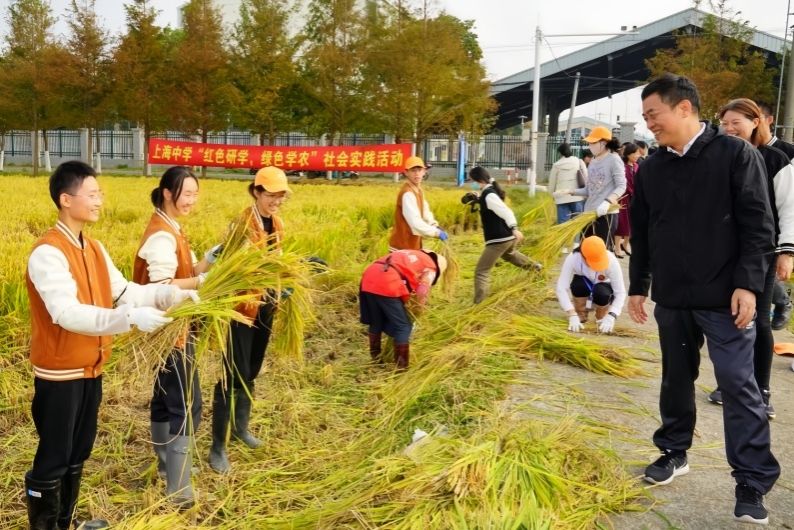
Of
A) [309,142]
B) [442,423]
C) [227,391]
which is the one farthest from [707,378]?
[309,142]

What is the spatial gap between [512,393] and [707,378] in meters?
1.31

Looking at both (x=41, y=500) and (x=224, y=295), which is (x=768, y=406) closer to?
(x=224, y=295)

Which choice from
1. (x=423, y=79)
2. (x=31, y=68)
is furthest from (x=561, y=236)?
(x=31, y=68)

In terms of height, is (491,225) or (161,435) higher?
(491,225)

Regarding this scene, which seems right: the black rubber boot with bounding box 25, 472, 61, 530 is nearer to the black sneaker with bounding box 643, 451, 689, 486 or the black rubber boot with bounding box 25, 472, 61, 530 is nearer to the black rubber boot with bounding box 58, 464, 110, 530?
the black rubber boot with bounding box 58, 464, 110, 530

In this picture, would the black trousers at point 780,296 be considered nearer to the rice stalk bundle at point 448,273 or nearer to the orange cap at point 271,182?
the rice stalk bundle at point 448,273

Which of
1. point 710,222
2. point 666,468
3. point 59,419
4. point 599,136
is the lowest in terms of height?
point 666,468

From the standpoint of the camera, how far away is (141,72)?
2153 centimetres

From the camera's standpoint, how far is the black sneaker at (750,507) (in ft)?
8.67

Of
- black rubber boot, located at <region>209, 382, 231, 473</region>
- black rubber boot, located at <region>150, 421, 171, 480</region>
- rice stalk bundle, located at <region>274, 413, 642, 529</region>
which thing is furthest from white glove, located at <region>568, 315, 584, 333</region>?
black rubber boot, located at <region>150, 421, 171, 480</region>

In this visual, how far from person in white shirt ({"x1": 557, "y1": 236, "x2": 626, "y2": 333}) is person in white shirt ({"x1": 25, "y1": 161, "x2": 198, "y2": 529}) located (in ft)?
11.3

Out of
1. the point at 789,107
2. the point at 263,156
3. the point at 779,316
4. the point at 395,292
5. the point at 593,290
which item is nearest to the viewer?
the point at 395,292

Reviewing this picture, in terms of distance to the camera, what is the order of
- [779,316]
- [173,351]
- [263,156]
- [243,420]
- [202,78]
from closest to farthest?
[173,351], [243,420], [779,316], [263,156], [202,78]

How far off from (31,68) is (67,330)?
2223 centimetres
